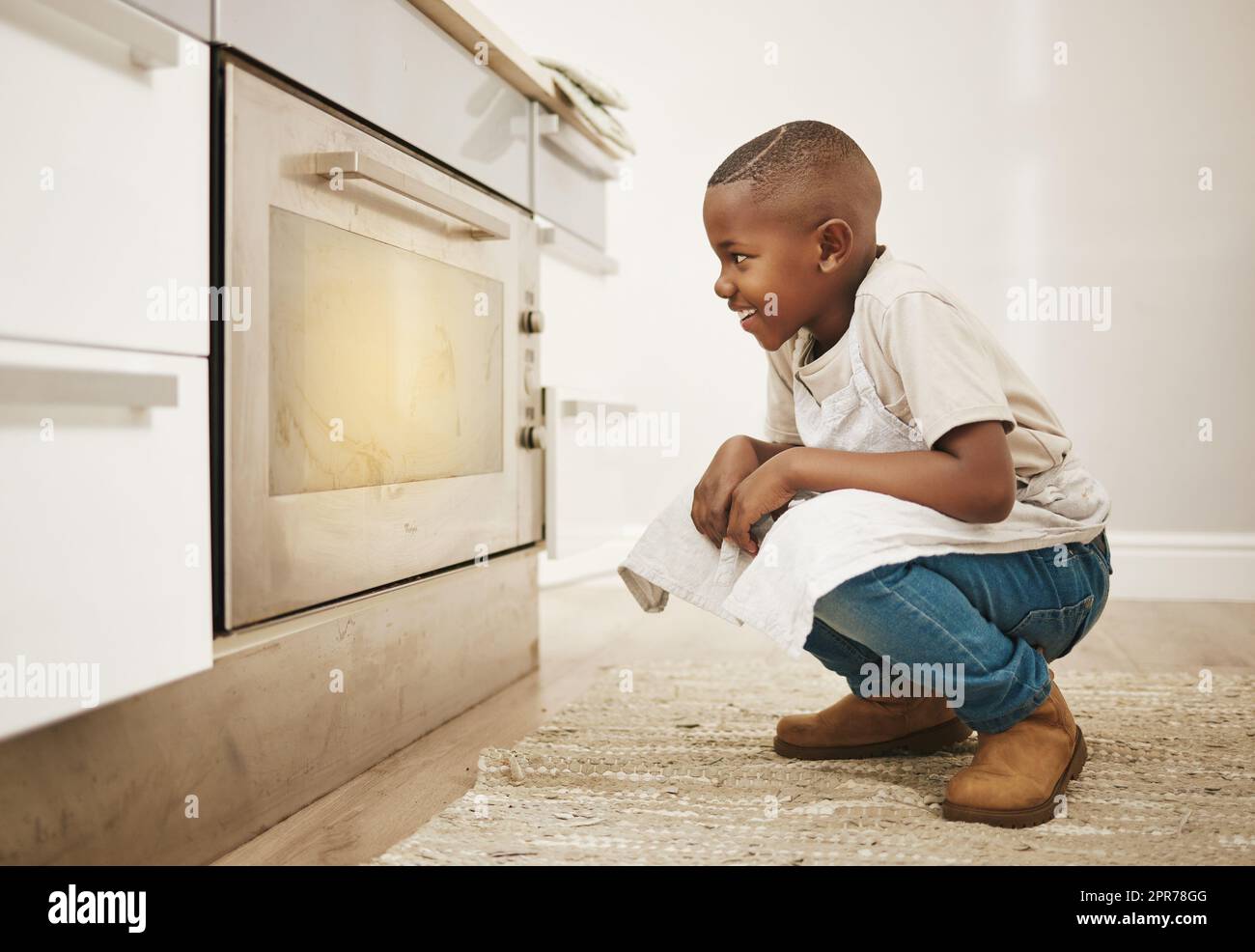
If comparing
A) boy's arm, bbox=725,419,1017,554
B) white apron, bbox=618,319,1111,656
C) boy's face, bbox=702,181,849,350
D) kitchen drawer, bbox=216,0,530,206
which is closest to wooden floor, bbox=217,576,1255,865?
white apron, bbox=618,319,1111,656

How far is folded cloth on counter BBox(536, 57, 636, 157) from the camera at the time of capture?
153 cm

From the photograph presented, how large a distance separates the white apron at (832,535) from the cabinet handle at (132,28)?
1.92 feet

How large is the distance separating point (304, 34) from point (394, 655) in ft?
2.16

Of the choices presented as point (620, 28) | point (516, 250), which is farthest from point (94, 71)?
point (620, 28)

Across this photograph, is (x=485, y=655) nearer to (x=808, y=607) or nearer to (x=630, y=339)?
(x=808, y=607)

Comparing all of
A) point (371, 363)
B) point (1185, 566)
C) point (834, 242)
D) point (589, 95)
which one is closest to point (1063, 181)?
point (1185, 566)

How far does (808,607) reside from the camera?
32.6 inches

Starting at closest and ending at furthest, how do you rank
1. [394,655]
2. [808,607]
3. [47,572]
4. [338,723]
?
[47,572] → [808,607] → [338,723] → [394,655]

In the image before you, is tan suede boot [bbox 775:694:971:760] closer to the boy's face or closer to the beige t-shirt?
the beige t-shirt

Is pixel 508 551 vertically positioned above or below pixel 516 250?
below

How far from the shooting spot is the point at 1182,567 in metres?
2.24

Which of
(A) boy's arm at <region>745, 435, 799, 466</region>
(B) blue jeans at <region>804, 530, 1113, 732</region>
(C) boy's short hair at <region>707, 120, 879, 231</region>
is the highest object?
(C) boy's short hair at <region>707, 120, 879, 231</region>

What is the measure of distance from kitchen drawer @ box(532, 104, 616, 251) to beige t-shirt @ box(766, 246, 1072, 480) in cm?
63

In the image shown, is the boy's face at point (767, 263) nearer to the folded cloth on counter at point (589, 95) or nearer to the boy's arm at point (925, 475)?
the boy's arm at point (925, 475)
